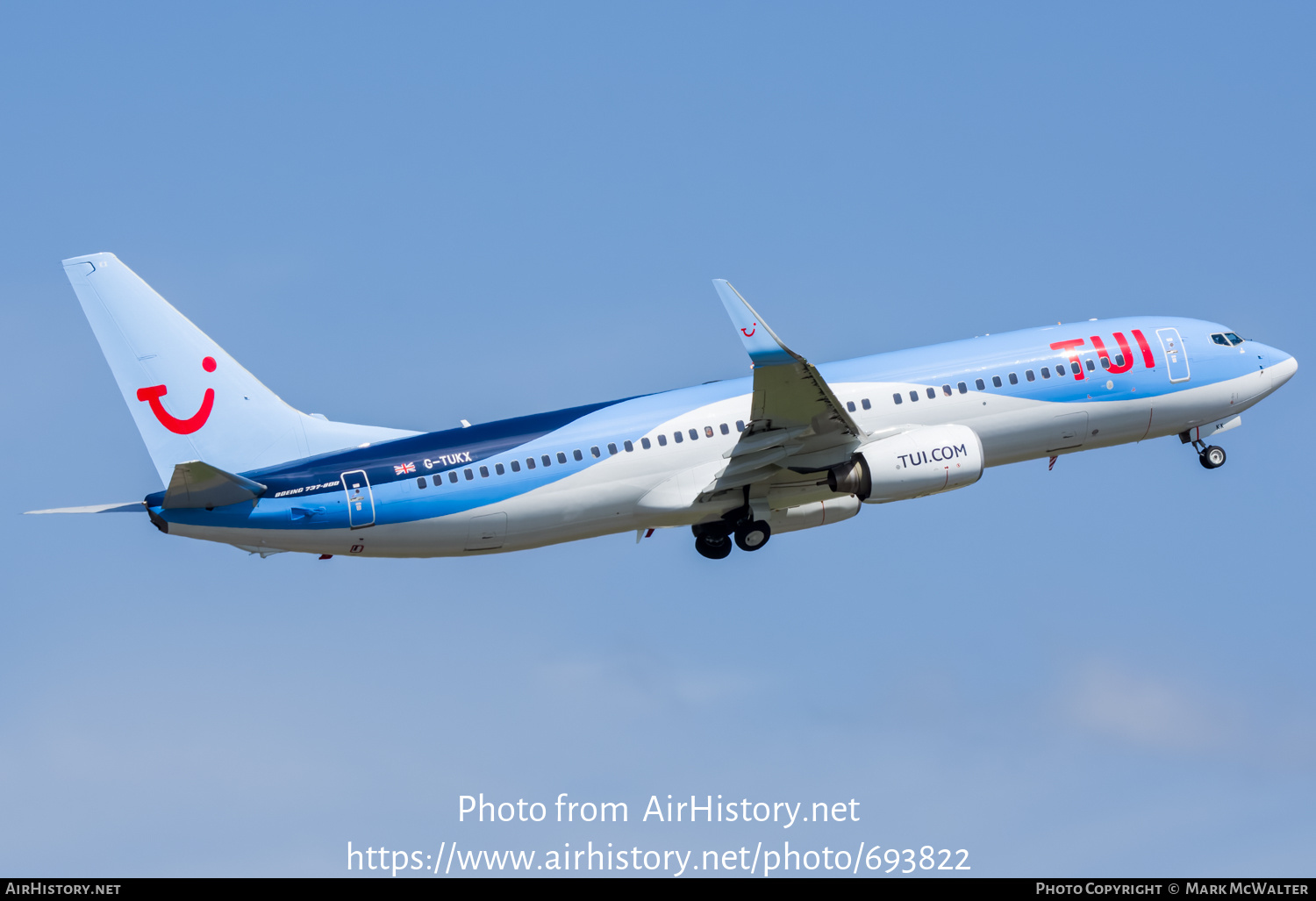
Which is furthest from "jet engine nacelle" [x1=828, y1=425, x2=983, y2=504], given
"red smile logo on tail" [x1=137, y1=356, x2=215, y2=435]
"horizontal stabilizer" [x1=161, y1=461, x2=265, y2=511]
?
"red smile logo on tail" [x1=137, y1=356, x2=215, y2=435]

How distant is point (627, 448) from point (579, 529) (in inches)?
104

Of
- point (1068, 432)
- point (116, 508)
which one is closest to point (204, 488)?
point (116, 508)

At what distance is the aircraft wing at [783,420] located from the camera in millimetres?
42406

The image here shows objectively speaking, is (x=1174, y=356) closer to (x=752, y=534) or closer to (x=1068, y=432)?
(x=1068, y=432)

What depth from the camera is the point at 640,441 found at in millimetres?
46562

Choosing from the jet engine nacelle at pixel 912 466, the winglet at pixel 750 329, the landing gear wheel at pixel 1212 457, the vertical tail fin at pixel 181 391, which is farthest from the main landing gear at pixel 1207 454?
the vertical tail fin at pixel 181 391

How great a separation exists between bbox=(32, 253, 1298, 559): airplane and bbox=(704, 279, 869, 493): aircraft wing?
0.05m

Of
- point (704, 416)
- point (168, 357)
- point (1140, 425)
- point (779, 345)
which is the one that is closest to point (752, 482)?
point (704, 416)

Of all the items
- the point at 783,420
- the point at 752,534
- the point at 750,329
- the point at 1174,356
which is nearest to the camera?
Answer: the point at 750,329

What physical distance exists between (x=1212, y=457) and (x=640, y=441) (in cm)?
1943

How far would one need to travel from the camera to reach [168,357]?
44688 mm

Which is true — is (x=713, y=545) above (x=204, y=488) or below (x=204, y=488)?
above

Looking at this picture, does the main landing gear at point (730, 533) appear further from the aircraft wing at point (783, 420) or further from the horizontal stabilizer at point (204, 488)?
the horizontal stabilizer at point (204, 488)

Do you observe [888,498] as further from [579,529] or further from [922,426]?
[579,529]
